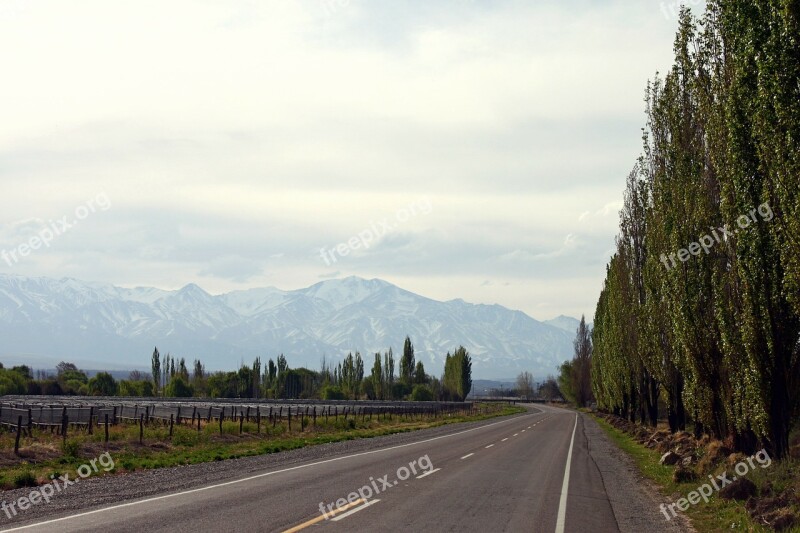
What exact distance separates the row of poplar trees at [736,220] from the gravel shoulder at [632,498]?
2995 millimetres

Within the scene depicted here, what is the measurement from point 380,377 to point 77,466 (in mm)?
128208

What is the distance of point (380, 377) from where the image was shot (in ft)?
486

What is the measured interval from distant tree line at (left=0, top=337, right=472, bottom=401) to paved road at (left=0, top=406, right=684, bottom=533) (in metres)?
96.8

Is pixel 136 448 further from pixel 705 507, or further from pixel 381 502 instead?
pixel 705 507

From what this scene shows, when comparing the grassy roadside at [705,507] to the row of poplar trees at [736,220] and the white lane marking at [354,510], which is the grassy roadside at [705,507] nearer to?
the row of poplar trees at [736,220]

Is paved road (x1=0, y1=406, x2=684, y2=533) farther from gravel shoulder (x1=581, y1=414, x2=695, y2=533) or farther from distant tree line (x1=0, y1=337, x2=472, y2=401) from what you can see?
distant tree line (x1=0, y1=337, x2=472, y2=401)

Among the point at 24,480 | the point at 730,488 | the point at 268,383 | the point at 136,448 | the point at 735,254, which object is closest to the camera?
the point at 730,488

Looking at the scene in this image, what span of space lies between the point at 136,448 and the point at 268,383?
454ft

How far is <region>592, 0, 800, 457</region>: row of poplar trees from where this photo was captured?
46.2 feet

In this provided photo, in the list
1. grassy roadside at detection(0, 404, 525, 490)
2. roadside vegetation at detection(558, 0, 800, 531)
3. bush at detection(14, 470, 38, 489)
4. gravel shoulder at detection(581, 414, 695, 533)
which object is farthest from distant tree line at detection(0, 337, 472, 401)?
roadside vegetation at detection(558, 0, 800, 531)

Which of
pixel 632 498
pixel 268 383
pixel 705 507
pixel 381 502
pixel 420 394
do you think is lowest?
pixel 420 394

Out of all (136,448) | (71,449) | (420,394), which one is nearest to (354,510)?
(71,449)

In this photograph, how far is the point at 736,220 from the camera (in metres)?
17.4

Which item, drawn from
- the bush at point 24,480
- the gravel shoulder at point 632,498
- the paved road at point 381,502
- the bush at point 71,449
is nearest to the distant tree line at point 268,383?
the bush at point 71,449
